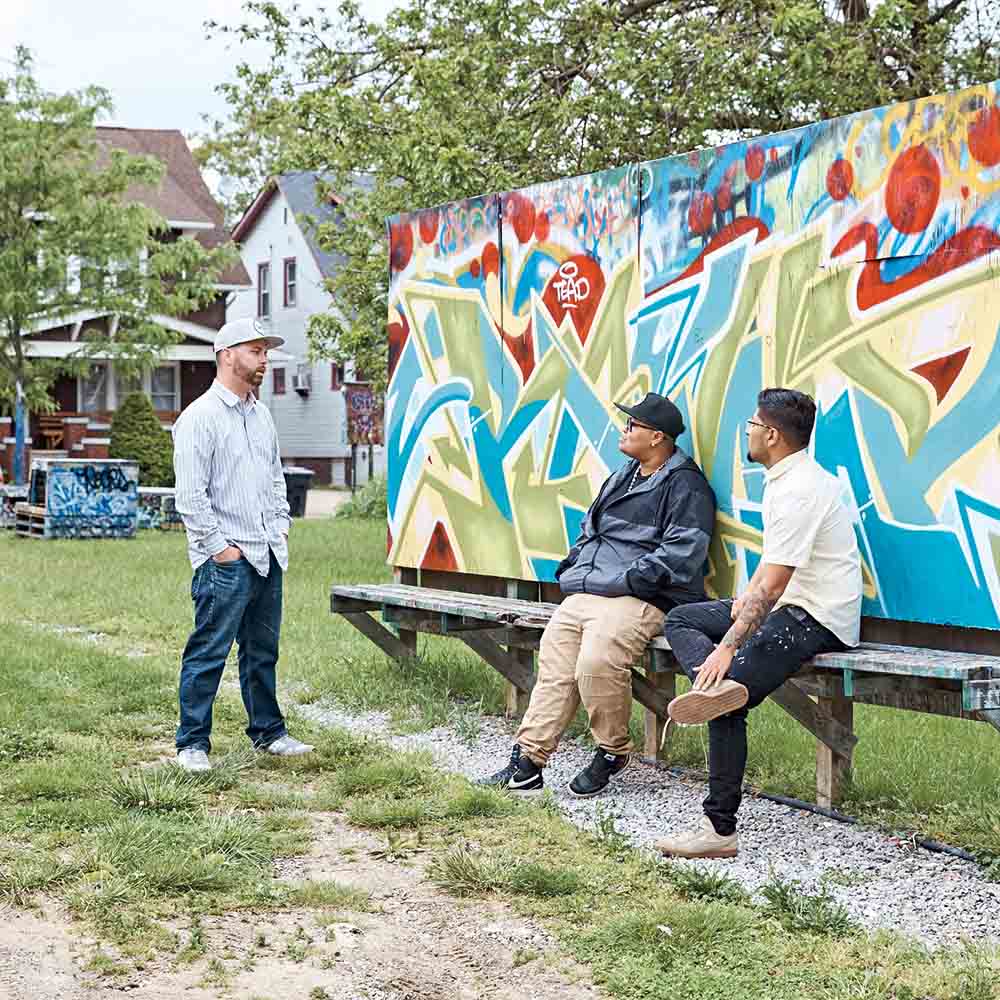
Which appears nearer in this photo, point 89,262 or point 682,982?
point 682,982

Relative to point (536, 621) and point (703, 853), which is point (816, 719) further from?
point (536, 621)

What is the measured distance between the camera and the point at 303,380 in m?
44.3

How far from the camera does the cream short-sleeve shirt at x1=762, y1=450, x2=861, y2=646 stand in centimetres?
589

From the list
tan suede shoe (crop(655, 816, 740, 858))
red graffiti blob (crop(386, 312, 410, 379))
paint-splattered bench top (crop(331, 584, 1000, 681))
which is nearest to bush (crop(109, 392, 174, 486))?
red graffiti blob (crop(386, 312, 410, 379))

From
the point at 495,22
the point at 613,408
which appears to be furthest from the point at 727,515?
the point at 495,22

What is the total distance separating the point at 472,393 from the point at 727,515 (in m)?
2.20

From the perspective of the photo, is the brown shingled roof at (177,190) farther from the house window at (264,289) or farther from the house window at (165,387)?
the house window at (264,289)

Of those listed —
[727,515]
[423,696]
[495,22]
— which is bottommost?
[423,696]

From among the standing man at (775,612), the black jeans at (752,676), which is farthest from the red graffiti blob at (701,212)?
the black jeans at (752,676)

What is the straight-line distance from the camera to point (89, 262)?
28.2m

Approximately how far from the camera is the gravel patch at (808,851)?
16.6ft

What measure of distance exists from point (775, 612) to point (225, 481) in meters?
2.55

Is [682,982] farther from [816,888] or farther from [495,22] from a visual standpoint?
[495,22]

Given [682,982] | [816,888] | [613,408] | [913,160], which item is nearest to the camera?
[682,982]
